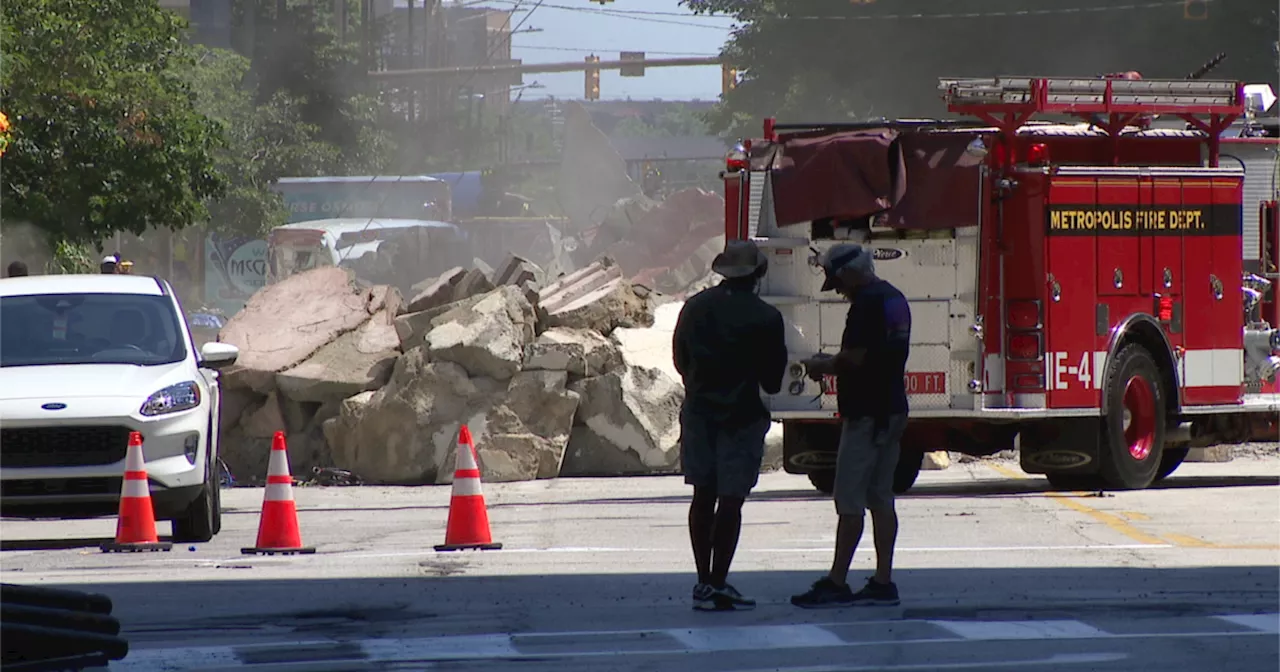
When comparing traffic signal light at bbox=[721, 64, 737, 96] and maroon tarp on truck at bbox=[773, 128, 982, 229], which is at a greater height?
traffic signal light at bbox=[721, 64, 737, 96]

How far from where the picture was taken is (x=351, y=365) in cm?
1988

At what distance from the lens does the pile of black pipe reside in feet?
24.3

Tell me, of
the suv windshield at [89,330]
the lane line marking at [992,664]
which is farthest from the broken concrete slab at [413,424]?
the lane line marking at [992,664]

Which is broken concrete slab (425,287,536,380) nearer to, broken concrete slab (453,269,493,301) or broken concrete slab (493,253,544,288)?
broken concrete slab (453,269,493,301)

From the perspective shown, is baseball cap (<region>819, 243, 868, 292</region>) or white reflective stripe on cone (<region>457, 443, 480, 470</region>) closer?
baseball cap (<region>819, 243, 868, 292</region>)

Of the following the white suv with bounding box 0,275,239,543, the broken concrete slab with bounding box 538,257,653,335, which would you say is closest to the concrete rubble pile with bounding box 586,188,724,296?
the broken concrete slab with bounding box 538,257,653,335

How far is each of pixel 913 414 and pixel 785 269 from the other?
4.83 ft

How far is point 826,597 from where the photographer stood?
9.40 m

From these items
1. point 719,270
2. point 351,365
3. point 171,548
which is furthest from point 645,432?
point 719,270

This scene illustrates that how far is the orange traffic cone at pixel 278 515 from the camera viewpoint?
1214 cm

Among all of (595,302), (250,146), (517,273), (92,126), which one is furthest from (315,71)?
(595,302)

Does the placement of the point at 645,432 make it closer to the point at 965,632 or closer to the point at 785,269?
the point at 785,269

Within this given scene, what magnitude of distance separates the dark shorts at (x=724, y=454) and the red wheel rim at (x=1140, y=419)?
6.99 metres

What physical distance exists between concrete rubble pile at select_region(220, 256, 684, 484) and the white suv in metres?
5.10
